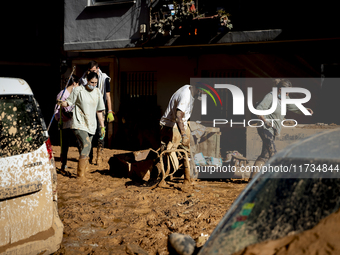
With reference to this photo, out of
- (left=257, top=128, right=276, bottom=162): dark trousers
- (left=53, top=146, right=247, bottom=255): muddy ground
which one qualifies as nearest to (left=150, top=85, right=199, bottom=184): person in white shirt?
(left=53, top=146, right=247, bottom=255): muddy ground

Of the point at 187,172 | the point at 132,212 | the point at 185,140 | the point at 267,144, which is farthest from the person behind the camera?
the point at 267,144

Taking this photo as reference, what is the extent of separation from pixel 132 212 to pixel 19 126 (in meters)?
2.36

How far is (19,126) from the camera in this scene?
303 centimetres

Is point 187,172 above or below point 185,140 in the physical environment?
below

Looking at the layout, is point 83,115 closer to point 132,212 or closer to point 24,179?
point 132,212

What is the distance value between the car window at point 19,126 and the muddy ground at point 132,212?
129 centimetres

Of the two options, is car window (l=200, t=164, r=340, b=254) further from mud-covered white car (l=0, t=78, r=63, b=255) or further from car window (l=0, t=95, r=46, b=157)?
car window (l=0, t=95, r=46, b=157)

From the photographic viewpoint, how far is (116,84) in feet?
38.8

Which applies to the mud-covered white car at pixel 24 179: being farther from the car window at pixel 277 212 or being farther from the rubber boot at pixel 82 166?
the rubber boot at pixel 82 166

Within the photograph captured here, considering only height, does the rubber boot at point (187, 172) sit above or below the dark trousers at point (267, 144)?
below

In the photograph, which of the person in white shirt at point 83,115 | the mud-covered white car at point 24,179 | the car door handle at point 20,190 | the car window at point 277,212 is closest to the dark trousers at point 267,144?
the person in white shirt at point 83,115

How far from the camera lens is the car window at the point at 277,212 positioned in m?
1.71

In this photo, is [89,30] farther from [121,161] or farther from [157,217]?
[157,217]

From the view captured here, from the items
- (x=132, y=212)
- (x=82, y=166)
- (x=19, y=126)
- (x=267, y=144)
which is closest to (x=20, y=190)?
(x=19, y=126)
